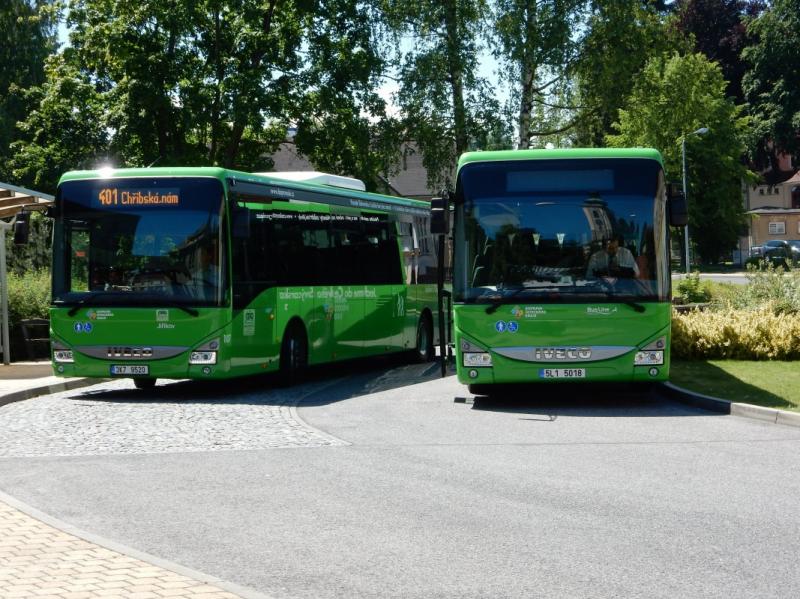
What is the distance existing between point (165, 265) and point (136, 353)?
1.25 m

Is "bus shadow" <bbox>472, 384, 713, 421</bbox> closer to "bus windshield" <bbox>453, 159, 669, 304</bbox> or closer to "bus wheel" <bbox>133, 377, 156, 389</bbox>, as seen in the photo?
"bus windshield" <bbox>453, 159, 669, 304</bbox>

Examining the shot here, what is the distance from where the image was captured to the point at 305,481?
Answer: 10.5m

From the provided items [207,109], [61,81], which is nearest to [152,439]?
[207,109]

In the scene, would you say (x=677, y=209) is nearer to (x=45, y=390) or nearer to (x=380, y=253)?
(x=380, y=253)

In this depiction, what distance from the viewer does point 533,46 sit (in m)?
42.8

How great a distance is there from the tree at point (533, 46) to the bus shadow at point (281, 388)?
817 inches

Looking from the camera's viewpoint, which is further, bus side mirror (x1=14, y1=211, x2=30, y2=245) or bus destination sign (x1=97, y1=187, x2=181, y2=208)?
bus side mirror (x1=14, y1=211, x2=30, y2=245)

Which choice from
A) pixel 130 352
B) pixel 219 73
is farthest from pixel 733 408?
pixel 219 73

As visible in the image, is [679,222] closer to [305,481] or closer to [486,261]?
[486,261]

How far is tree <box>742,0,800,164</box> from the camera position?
73.8 meters

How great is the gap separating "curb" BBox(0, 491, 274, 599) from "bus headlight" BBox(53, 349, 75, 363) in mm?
8533

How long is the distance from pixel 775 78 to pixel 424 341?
56.7 meters

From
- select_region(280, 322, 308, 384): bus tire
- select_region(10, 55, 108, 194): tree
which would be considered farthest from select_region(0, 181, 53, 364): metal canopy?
select_region(10, 55, 108, 194): tree

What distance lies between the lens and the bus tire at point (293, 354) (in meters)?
19.5
